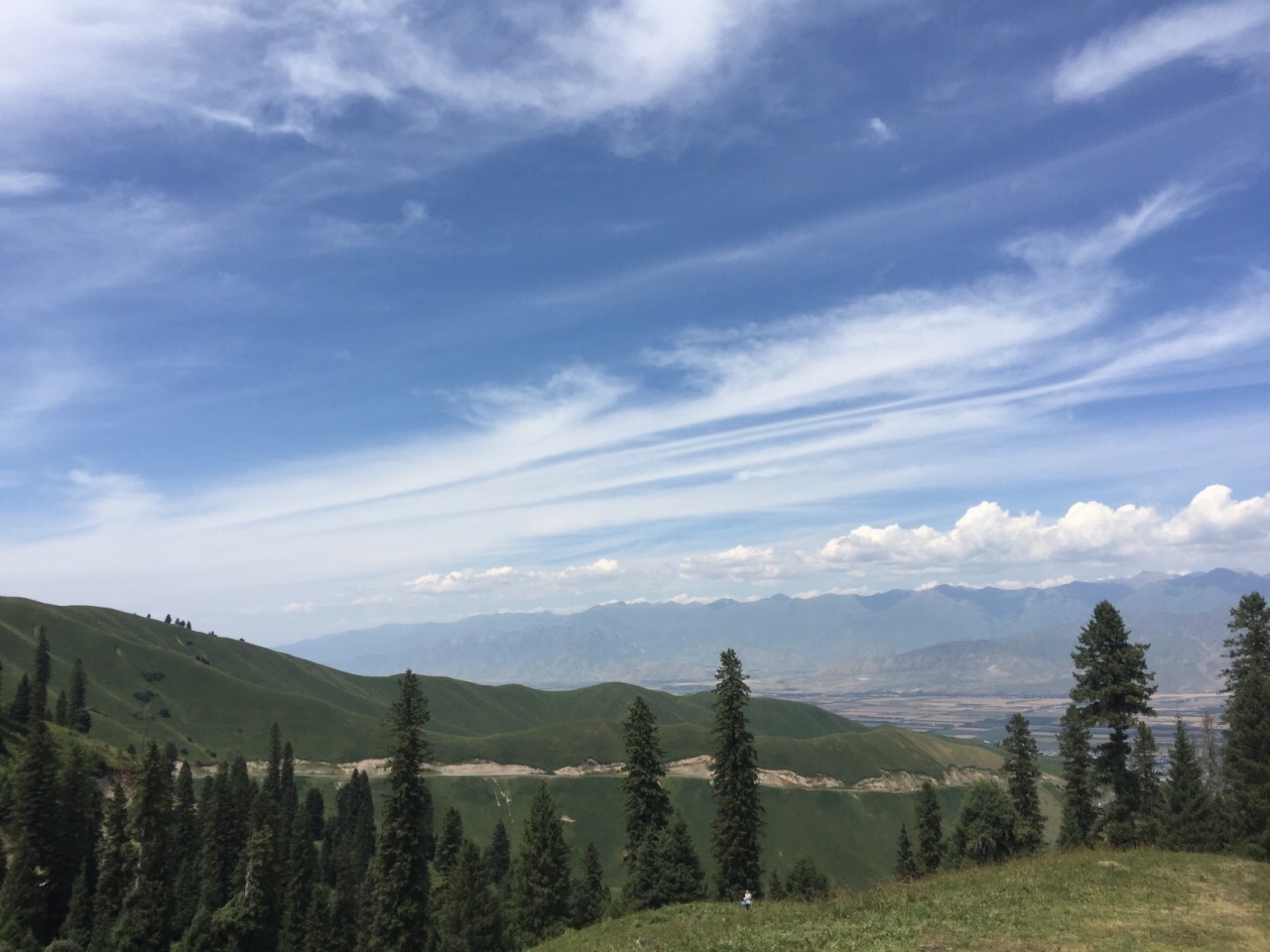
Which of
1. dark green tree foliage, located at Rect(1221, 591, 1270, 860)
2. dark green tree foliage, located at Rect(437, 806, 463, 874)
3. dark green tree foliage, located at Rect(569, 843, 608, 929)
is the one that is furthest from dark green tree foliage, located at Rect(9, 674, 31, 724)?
dark green tree foliage, located at Rect(1221, 591, 1270, 860)

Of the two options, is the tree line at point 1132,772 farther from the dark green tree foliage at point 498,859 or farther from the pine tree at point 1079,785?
the dark green tree foliage at point 498,859

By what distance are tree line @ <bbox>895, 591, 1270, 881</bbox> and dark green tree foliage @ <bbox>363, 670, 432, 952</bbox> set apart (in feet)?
109

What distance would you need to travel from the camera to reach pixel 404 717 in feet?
170

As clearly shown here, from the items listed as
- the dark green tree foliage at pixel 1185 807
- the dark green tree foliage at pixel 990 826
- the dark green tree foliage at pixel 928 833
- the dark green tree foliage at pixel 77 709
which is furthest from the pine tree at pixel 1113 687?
the dark green tree foliage at pixel 77 709

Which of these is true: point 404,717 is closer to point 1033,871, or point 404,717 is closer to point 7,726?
point 1033,871

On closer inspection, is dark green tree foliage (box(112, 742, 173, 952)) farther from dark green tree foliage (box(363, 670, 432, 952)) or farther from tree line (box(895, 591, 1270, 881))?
tree line (box(895, 591, 1270, 881))

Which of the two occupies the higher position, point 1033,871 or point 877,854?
point 1033,871

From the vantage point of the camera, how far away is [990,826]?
6488 cm

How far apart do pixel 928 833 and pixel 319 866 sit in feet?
311

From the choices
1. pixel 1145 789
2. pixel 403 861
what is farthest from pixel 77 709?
pixel 1145 789

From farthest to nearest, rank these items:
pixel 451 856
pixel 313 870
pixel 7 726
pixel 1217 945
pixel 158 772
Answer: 1. pixel 7 726
2. pixel 313 870
3. pixel 451 856
4. pixel 158 772
5. pixel 1217 945

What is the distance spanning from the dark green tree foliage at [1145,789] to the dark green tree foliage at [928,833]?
2853 cm

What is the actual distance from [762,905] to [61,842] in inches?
3323

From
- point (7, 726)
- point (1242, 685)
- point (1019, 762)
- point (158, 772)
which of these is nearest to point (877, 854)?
point (1019, 762)
